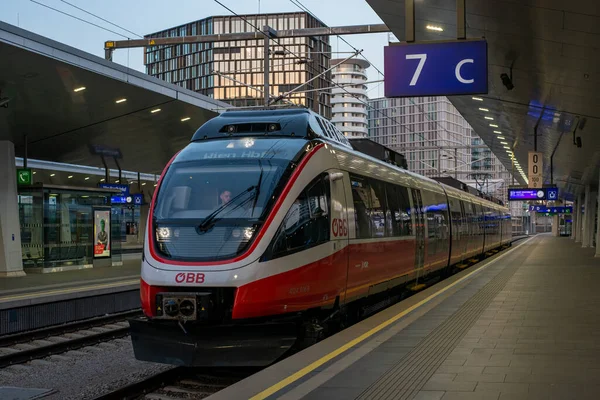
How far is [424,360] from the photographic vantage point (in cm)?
809

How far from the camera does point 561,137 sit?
2820 centimetres

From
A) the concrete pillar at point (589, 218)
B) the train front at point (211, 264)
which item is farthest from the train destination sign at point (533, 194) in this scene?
the train front at point (211, 264)

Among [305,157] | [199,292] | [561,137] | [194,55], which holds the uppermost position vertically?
[194,55]

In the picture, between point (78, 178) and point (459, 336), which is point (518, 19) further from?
point (78, 178)

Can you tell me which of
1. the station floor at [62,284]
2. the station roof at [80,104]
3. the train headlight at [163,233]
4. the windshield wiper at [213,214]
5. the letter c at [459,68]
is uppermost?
the station roof at [80,104]

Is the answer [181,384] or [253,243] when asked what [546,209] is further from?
[253,243]

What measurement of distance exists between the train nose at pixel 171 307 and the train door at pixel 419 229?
8.73 m

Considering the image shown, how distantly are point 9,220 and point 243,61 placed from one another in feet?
325

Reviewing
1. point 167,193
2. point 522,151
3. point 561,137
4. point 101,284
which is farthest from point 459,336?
point 522,151

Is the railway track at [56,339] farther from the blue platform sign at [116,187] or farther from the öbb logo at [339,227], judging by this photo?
the blue platform sign at [116,187]

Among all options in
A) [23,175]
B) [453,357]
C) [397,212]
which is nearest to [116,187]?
[23,175]

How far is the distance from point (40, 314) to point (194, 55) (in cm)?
11285

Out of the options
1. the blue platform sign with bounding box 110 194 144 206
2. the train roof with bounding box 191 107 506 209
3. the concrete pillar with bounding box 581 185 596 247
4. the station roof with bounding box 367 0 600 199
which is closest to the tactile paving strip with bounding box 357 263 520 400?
the train roof with bounding box 191 107 506 209

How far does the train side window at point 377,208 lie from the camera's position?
12794 mm
